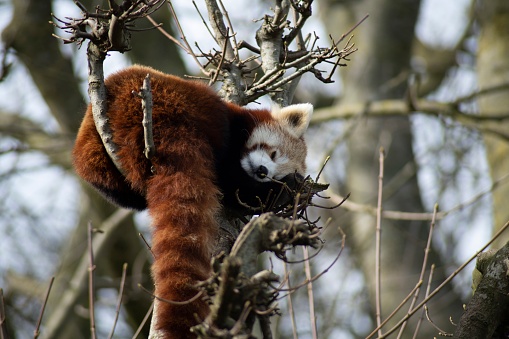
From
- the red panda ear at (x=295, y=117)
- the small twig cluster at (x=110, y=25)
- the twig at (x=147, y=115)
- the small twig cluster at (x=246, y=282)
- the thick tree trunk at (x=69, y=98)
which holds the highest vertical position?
the thick tree trunk at (x=69, y=98)

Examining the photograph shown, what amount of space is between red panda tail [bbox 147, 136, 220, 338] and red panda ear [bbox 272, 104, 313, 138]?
1056 millimetres

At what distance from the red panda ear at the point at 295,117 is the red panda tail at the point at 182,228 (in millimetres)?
1056

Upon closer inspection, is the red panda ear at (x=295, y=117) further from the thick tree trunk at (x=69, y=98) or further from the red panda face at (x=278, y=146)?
the thick tree trunk at (x=69, y=98)

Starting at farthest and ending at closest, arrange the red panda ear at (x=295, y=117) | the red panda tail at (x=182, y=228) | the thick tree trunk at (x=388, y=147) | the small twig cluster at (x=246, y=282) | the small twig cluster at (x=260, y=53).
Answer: the thick tree trunk at (x=388, y=147), the red panda ear at (x=295, y=117), the small twig cluster at (x=260, y=53), the red panda tail at (x=182, y=228), the small twig cluster at (x=246, y=282)

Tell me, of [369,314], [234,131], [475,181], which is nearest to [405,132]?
[475,181]

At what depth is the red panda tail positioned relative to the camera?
2135 mm

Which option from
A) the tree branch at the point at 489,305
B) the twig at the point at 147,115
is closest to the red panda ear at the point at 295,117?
the twig at the point at 147,115

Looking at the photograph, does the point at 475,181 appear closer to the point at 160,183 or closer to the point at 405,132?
the point at 405,132

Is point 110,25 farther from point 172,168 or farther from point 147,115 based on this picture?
point 172,168

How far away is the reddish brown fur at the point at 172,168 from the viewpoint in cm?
227

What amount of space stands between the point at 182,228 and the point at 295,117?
1846mm

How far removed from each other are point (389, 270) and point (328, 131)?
2.19m

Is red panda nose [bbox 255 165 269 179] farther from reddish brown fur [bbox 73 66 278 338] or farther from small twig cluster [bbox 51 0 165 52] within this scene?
small twig cluster [bbox 51 0 165 52]

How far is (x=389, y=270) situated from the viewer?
30.4 feet
